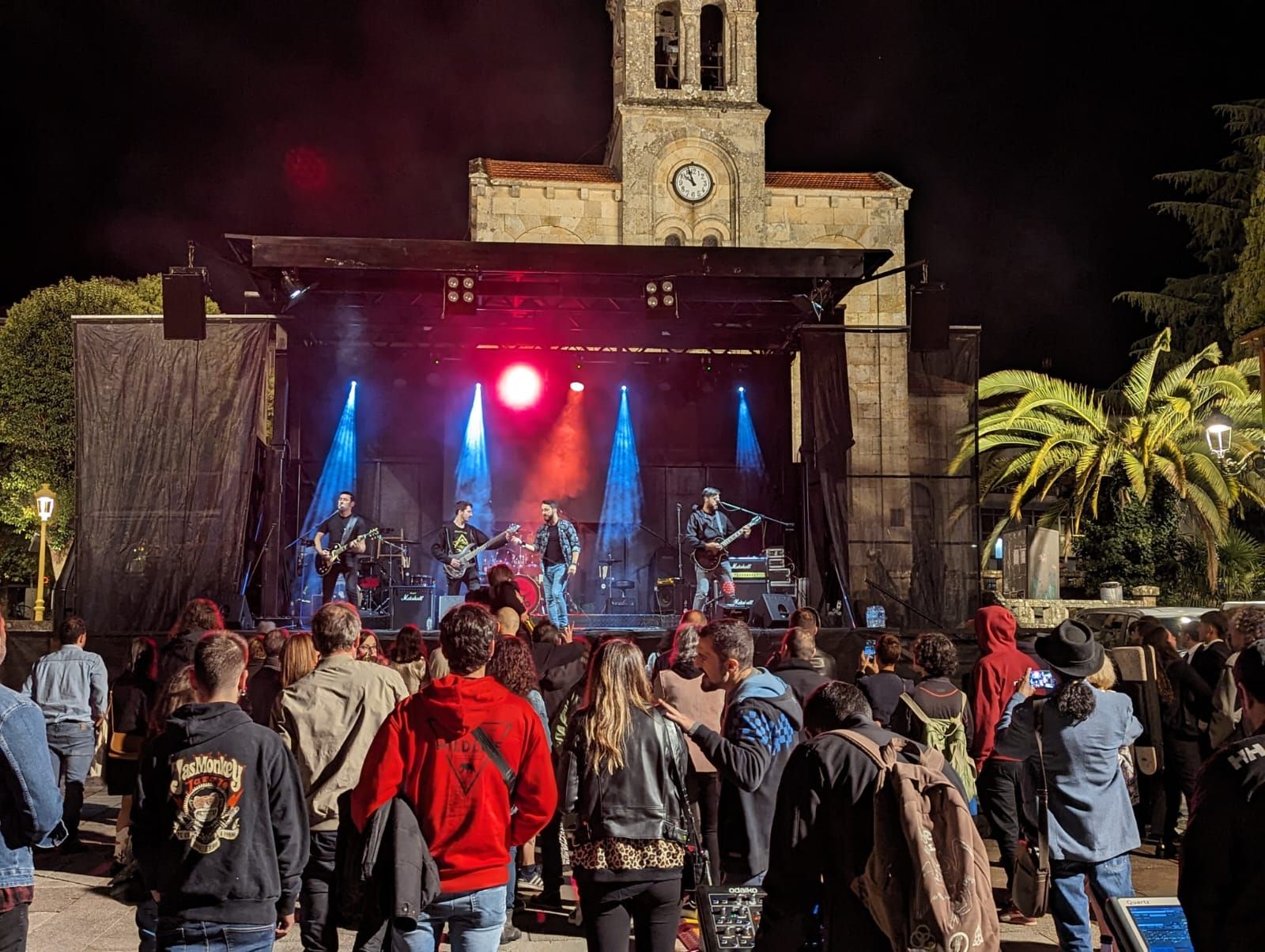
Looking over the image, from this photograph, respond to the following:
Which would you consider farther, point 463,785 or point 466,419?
point 466,419

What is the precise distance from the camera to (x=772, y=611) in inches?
557

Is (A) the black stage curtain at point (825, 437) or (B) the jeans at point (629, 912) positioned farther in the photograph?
(A) the black stage curtain at point (825, 437)

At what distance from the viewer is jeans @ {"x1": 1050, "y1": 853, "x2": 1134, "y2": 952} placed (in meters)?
4.56

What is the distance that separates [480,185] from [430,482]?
13278 mm

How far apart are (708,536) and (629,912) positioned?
10.9 metres

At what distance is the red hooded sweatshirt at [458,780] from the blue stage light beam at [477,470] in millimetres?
15607

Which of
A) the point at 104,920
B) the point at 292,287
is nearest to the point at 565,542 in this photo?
the point at 292,287

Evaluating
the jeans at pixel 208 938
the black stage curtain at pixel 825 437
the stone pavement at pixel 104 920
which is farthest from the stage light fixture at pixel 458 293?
the jeans at pixel 208 938

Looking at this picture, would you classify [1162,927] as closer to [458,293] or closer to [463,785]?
[463,785]

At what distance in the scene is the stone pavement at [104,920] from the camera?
581 cm

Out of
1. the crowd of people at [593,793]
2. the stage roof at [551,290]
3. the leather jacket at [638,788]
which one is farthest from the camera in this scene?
the stage roof at [551,290]

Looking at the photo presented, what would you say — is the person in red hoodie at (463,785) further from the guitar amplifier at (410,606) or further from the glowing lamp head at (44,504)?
the glowing lamp head at (44,504)

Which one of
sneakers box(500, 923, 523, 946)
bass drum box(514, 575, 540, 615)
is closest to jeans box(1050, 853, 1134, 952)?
sneakers box(500, 923, 523, 946)

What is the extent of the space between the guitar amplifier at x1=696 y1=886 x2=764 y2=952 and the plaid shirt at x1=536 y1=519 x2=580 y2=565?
33.6 ft
